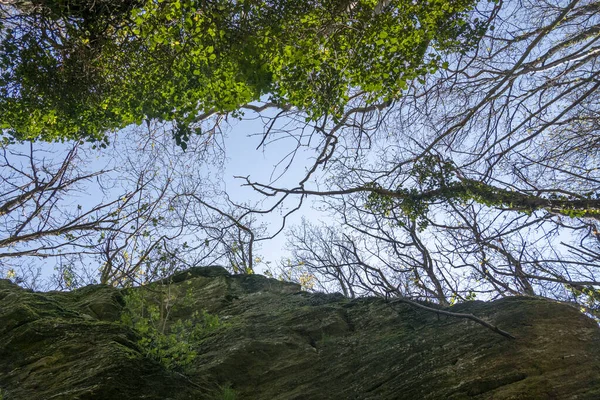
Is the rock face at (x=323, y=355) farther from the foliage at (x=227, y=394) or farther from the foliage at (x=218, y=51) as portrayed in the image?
the foliage at (x=218, y=51)

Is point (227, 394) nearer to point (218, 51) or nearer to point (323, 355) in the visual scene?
point (323, 355)

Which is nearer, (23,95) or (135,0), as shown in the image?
(135,0)

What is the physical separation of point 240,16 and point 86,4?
2.25 meters

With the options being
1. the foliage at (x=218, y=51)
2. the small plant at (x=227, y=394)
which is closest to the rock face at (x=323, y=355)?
the small plant at (x=227, y=394)

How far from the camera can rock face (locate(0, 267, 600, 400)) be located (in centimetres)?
340

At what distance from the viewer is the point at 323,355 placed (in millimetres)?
4488

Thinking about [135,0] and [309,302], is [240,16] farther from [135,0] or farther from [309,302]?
[309,302]

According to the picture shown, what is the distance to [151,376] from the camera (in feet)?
13.5

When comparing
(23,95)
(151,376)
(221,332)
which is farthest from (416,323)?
(23,95)

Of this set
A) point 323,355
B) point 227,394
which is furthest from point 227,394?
point 323,355

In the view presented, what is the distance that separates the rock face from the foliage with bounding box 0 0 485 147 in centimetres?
290

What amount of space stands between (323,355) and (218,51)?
452cm

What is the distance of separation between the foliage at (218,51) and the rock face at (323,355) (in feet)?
9.50

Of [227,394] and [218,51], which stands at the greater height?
[218,51]
